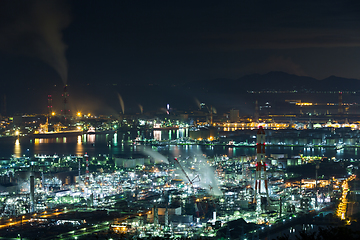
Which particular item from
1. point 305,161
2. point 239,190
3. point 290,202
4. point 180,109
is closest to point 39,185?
point 239,190

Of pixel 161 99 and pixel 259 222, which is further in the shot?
pixel 161 99

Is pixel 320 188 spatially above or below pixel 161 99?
below

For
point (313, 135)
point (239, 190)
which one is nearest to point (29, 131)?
point (313, 135)

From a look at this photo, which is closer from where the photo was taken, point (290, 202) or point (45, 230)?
point (45, 230)

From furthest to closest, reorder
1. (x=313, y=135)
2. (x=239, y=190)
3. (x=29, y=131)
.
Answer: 1. (x=29, y=131)
2. (x=313, y=135)
3. (x=239, y=190)

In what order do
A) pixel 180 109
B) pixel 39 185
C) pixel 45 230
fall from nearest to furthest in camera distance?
pixel 45 230, pixel 39 185, pixel 180 109

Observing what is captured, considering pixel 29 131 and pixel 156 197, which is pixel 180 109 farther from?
pixel 156 197

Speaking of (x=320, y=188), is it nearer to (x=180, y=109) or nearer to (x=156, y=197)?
(x=156, y=197)

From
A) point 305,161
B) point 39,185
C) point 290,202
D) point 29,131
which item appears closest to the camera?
point 290,202

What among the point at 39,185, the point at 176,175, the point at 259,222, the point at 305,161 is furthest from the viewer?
the point at 305,161
